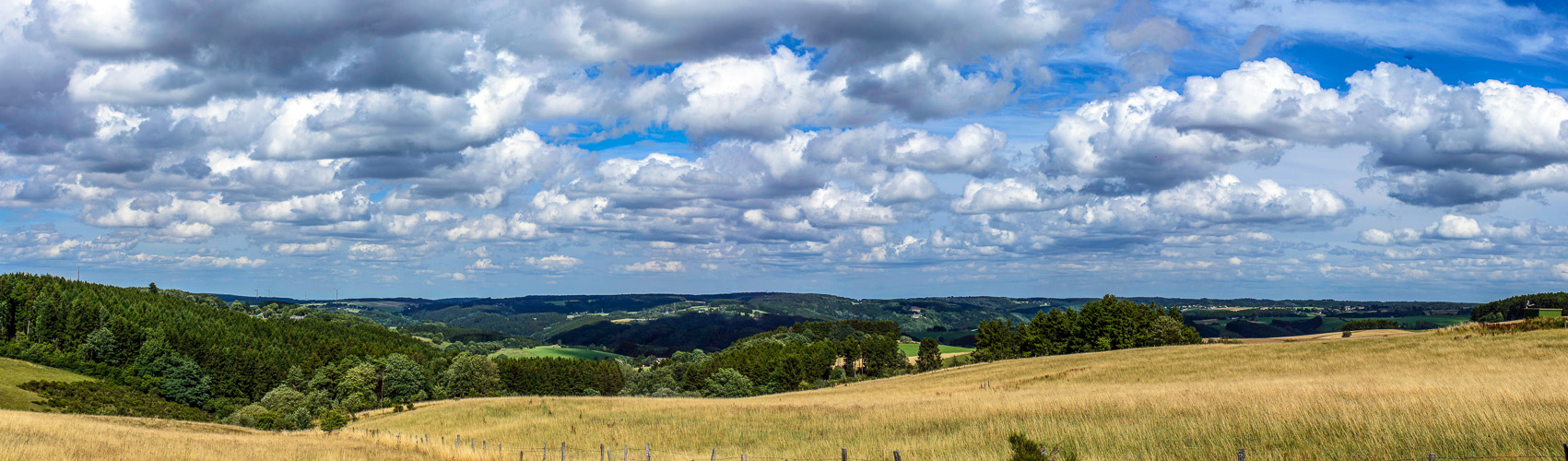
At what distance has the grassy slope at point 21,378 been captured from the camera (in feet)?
250

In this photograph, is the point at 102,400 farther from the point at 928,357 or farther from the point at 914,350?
the point at 914,350

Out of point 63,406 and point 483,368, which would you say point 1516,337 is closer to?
point 63,406

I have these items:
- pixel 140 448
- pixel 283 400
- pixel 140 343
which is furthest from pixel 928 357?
pixel 140 343

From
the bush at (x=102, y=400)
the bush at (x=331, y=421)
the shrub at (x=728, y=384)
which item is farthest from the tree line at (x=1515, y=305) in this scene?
the bush at (x=102, y=400)

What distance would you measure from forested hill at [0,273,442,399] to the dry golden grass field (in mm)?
108769

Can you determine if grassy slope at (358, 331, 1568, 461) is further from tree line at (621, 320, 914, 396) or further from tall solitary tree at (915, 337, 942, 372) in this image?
tall solitary tree at (915, 337, 942, 372)

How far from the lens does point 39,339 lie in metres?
131

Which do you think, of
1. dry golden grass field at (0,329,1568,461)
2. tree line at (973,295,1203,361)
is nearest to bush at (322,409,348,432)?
dry golden grass field at (0,329,1568,461)

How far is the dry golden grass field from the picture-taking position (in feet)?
51.8

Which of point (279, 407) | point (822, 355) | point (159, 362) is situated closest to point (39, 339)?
point (159, 362)

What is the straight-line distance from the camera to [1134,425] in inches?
816

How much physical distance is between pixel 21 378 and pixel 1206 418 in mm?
119994

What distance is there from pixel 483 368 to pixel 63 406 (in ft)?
210

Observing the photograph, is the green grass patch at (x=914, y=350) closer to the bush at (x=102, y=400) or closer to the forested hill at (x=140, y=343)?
the forested hill at (x=140, y=343)
